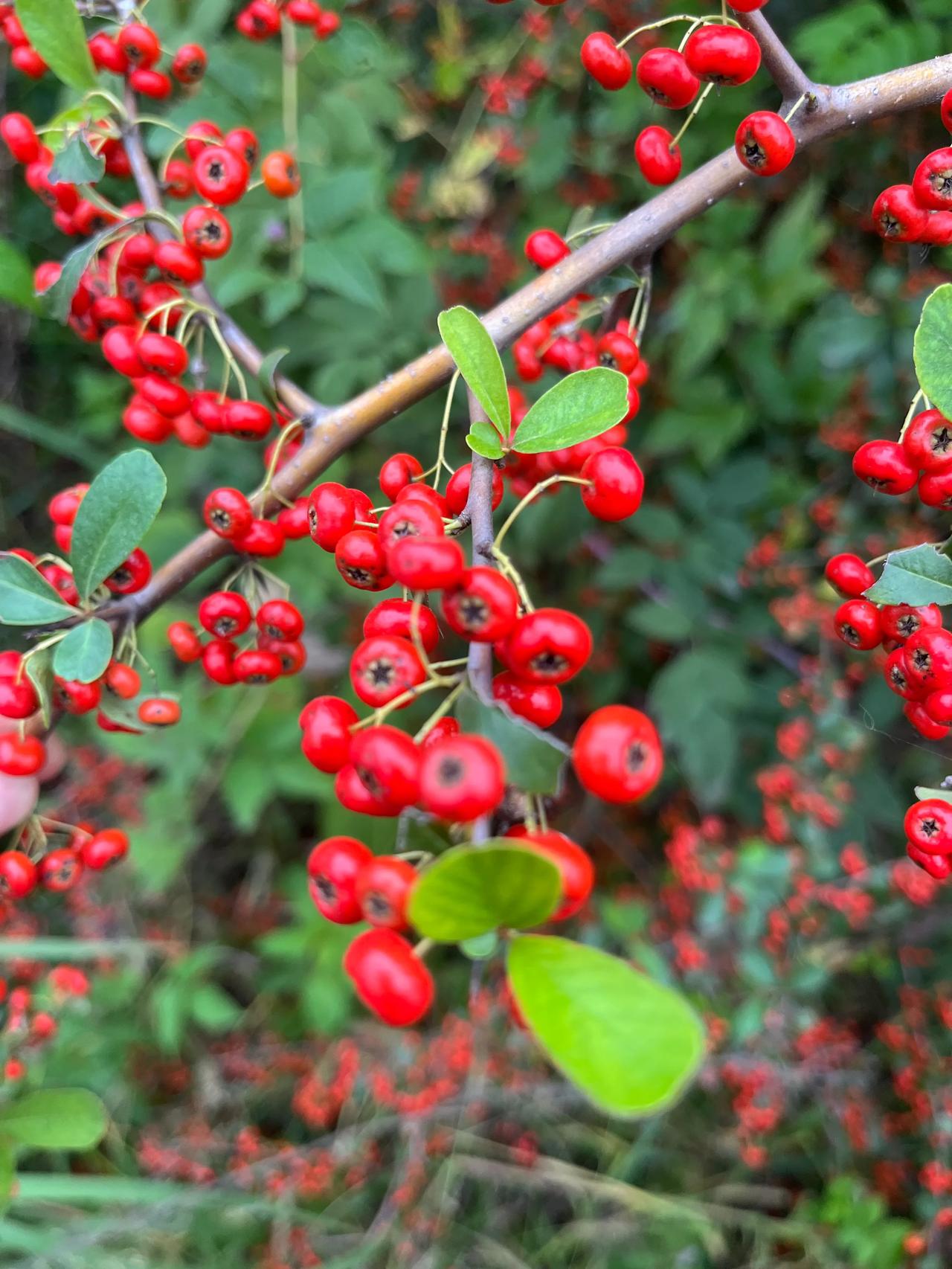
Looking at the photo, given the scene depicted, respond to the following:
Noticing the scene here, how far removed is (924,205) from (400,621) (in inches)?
37.7

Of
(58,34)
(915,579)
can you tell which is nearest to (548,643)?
(915,579)

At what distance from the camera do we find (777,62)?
114cm

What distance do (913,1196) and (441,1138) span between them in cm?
172

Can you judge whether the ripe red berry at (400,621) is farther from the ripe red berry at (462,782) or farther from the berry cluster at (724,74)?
the berry cluster at (724,74)

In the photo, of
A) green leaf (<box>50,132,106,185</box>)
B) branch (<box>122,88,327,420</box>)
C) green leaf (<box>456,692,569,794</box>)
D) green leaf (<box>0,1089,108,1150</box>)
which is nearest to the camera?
green leaf (<box>456,692,569,794</box>)

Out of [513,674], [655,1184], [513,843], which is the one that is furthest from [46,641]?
[655,1184]

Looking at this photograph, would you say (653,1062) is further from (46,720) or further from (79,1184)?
(79,1184)

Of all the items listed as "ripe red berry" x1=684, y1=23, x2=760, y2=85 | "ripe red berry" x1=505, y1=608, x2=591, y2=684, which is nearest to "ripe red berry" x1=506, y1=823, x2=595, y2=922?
"ripe red berry" x1=505, y1=608, x2=591, y2=684

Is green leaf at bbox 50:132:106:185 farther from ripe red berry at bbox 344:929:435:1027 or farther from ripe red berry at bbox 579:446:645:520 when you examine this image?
ripe red berry at bbox 344:929:435:1027

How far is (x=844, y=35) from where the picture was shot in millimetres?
2414

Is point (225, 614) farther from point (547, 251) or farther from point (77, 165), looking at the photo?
point (547, 251)

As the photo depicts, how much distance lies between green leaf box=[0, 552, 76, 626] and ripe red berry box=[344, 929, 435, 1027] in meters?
0.72

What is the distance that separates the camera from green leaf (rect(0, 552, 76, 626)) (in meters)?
1.21

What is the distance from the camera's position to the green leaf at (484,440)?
0.97 metres
